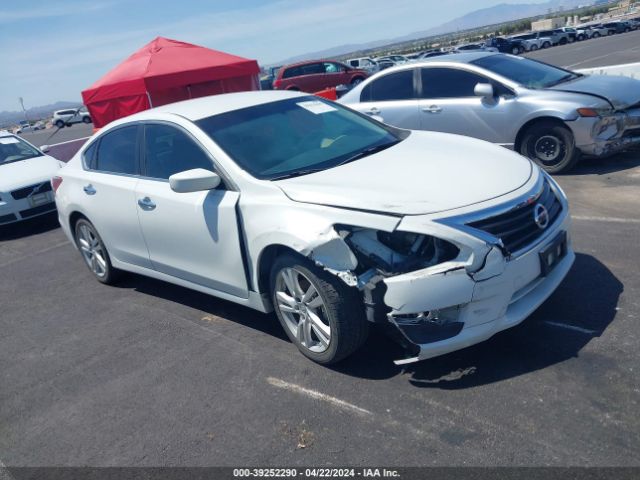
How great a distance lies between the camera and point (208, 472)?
2.93 meters

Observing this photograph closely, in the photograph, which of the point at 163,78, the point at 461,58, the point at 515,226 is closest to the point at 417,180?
the point at 515,226

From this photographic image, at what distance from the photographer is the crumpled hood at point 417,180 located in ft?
10.6

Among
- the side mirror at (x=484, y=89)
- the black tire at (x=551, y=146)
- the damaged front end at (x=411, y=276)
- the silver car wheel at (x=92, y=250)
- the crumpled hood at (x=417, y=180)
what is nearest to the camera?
the damaged front end at (x=411, y=276)

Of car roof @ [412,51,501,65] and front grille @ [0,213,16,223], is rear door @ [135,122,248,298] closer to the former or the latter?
car roof @ [412,51,501,65]

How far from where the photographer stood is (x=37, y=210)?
883 centimetres

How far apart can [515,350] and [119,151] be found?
12.2ft

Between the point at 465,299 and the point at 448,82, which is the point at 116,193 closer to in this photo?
the point at 465,299

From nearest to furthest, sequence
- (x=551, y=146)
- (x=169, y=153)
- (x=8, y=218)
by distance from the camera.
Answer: (x=169, y=153), (x=551, y=146), (x=8, y=218)

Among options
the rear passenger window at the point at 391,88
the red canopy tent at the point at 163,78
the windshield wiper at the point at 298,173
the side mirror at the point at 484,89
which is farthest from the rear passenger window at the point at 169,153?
the red canopy tent at the point at 163,78

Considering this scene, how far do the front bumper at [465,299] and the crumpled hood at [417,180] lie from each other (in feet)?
1.27

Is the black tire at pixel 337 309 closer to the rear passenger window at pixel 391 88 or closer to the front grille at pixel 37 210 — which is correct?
the rear passenger window at pixel 391 88

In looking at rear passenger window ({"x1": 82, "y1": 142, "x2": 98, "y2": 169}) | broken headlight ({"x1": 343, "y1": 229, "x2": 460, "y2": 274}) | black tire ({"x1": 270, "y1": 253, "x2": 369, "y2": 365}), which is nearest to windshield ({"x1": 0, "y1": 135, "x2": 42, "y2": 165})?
rear passenger window ({"x1": 82, "y1": 142, "x2": 98, "y2": 169})

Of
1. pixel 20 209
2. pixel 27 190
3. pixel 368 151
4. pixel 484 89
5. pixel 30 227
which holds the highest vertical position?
pixel 368 151

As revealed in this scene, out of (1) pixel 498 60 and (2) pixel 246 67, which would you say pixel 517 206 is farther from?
(2) pixel 246 67
